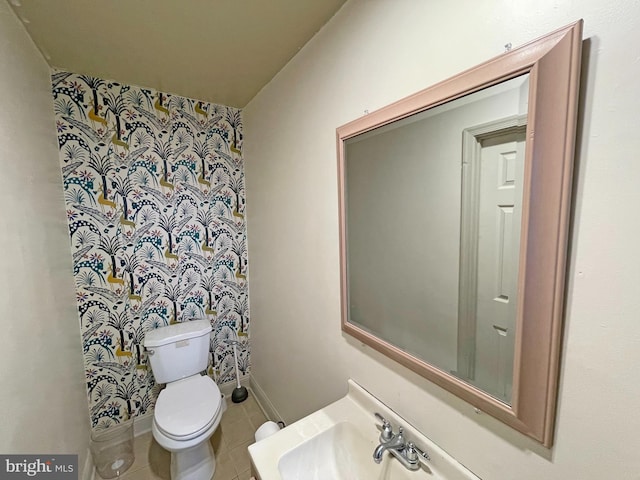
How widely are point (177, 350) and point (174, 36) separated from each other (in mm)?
1753

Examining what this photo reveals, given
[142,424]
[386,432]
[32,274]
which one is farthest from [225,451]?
[32,274]

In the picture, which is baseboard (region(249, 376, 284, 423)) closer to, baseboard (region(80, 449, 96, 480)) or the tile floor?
the tile floor

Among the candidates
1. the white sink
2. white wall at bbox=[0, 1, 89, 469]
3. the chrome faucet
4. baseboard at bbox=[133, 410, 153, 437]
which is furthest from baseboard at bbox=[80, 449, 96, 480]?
the chrome faucet

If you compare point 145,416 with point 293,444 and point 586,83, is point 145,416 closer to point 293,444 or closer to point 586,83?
point 293,444

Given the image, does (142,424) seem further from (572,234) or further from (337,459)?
(572,234)

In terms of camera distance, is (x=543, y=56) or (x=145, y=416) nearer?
(x=543, y=56)

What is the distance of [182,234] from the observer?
73.8 inches

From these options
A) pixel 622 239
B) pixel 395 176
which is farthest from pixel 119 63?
pixel 622 239

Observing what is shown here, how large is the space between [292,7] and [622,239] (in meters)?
1.26

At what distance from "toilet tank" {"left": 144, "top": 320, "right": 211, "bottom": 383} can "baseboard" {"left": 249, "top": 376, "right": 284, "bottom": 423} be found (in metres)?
0.51

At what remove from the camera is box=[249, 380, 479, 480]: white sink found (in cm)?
80

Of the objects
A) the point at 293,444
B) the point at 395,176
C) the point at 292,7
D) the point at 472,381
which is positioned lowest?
the point at 293,444

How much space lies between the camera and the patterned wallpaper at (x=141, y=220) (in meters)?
1.57

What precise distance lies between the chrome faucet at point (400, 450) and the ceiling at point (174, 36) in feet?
5.19
